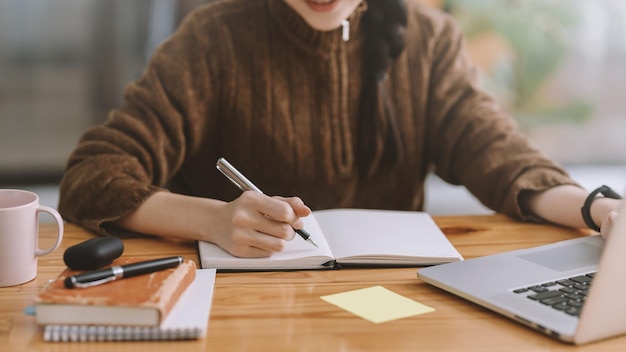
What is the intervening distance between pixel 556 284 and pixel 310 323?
0.31 meters

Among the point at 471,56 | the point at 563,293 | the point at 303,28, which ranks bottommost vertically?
the point at 471,56

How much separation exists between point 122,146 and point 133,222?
20 cm

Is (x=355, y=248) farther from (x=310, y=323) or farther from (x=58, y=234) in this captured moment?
(x=58, y=234)

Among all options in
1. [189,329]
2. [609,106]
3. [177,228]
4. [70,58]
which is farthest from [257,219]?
[609,106]

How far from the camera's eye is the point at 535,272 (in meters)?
1.00

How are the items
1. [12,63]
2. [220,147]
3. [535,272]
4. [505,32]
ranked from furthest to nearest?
[505,32] < [12,63] < [220,147] < [535,272]

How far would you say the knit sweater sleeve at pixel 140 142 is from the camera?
4.15 feet

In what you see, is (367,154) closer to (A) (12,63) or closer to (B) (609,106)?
(A) (12,63)

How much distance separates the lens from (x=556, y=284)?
0.95m

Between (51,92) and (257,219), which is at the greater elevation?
(257,219)

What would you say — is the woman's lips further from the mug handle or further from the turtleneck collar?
the mug handle

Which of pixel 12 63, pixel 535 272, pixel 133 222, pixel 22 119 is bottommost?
pixel 22 119

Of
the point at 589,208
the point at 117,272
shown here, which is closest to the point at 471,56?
the point at 589,208

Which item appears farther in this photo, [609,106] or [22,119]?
[609,106]
